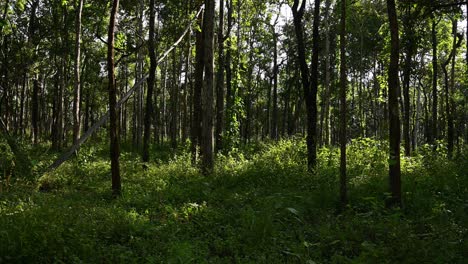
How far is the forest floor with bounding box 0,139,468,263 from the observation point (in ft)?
20.2

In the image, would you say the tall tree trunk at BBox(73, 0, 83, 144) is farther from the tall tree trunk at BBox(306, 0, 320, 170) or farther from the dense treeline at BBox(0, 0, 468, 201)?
the tall tree trunk at BBox(306, 0, 320, 170)

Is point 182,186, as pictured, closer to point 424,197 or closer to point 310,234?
point 310,234

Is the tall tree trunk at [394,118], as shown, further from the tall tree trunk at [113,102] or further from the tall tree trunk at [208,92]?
the tall tree trunk at [113,102]

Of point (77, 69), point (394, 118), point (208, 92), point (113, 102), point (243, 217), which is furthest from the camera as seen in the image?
point (77, 69)

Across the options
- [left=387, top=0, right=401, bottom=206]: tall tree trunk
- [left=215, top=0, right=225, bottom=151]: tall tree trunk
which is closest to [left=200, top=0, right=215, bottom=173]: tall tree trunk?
[left=215, top=0, right=225, bottom=151]: tall tree trunk

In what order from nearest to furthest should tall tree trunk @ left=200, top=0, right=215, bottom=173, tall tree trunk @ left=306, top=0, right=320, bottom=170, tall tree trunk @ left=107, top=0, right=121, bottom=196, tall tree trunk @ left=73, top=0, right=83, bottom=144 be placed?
1. tall tree trunk @ left=107, top=0, right=121, bottom=196
2. tall tree trunk @ left=306, top=0, right=320, bottom=170
3. tall tree trunk @ left=200, top=0, right=215, bottom=173
4. tall tree trunk @ left=73, top=0, right=83, bottom=144

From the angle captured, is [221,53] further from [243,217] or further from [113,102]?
[243,217]

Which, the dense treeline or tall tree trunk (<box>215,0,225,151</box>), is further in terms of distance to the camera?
tall tree trunk (<box>215,0,225,151</box>)

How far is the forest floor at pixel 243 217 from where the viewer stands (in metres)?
6.14

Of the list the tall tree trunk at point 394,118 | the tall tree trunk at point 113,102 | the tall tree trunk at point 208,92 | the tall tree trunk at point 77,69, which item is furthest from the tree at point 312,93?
the tall tree trunk at point 77,69

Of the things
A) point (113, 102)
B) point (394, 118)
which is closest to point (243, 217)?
point (394, 118)

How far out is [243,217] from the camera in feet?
26.6

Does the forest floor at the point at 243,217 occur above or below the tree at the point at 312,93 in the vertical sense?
below

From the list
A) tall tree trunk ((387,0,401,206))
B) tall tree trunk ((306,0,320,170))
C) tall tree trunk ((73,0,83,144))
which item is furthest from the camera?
tall tree trunk ((73,0,83,144))
